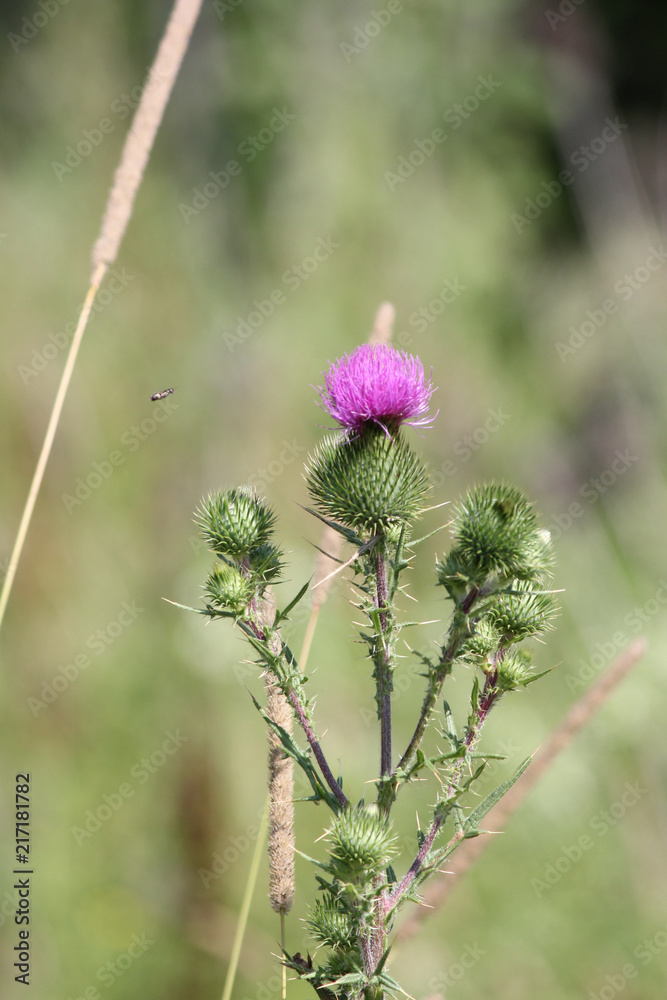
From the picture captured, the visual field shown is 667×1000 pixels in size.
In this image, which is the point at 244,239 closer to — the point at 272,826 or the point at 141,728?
the point at 141,728

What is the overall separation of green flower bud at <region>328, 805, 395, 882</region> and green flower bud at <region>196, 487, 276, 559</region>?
752 millimetres

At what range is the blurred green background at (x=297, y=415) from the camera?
4.33 m

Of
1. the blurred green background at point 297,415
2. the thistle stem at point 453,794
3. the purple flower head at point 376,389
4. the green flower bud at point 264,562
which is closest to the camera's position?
the thistle stem at point 453,794

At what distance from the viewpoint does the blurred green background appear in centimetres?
433

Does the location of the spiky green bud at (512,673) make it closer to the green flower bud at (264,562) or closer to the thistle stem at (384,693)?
the thistle stem at (384,693)

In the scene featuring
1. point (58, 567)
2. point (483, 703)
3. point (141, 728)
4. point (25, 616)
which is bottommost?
point (483, 703)

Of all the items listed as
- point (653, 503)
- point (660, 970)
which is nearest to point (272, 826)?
point (660, 970)

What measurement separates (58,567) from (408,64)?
6.94 metres

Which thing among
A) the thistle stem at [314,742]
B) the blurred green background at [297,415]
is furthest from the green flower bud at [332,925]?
the blurred green background at [297,415]

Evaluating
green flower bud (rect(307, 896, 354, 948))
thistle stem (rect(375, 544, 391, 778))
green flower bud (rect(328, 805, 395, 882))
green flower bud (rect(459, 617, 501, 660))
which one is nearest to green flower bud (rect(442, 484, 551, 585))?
green flower bud (rect(459, 617, 501, 660))

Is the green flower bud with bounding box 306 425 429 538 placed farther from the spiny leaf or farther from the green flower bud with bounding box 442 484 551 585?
the spiny leaf

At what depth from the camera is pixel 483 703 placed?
2.12 metres

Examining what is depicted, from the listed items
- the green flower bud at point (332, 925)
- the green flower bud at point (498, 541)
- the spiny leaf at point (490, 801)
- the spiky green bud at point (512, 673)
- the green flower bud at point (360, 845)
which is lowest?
the green flower bud at point (332, 925)

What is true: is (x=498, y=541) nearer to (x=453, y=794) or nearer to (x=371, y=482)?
(x=371, y=482)
